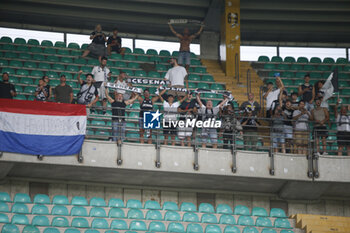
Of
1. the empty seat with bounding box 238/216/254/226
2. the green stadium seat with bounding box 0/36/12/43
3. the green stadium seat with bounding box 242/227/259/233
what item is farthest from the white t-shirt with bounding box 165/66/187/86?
the green stadium seat with bounding box 0/36/12/43

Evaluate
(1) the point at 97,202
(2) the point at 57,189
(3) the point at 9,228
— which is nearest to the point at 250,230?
(1) the point at 97,202

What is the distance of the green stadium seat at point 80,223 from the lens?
13.4 meters

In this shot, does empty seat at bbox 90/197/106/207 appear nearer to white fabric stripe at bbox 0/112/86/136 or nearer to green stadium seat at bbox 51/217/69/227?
green stadium seat at bbox 51/217/69/227

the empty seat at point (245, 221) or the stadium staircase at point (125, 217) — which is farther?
the empty seat at point (245, 221)

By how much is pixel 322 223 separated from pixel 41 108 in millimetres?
7360

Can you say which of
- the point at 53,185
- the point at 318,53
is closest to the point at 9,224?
the point at 53,185

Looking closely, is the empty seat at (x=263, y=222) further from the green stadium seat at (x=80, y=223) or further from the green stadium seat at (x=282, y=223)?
the green stadium seat at (x=80, y=223)

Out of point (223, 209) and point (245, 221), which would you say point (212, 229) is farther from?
point (223, 209)

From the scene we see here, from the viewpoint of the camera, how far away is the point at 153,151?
14719 millimetres

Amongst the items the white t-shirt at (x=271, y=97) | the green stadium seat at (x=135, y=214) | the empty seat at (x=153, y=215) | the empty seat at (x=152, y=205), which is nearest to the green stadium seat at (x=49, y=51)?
the empty seat at (x=152, y=205)

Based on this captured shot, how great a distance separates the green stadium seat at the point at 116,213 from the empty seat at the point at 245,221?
289 centimetres

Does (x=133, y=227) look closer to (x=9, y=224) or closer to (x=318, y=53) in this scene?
(x=9, y=224)

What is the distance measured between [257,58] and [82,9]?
259 inches

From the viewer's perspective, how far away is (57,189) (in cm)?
1580
